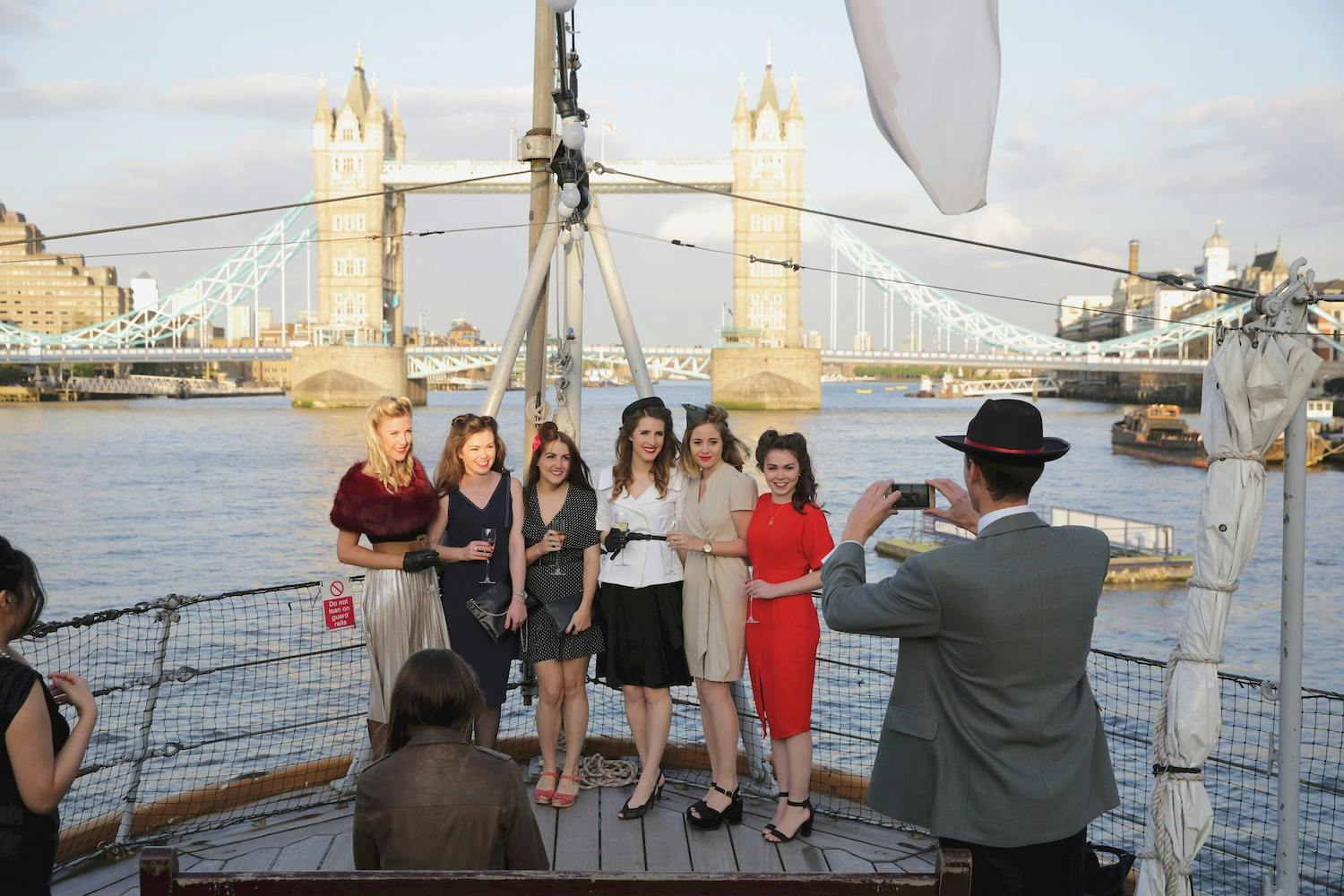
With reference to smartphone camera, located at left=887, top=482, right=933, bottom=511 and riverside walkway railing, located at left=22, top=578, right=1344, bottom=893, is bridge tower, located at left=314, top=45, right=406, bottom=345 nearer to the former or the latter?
riverside walkway railing, located at left=22, top=578, right=1344, bottom=893

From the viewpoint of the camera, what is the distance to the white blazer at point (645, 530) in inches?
142

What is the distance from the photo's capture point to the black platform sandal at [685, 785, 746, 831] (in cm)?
349

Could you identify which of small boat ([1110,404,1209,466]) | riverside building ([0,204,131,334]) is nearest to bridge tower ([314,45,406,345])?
small boat ([1110,404,1209,466])

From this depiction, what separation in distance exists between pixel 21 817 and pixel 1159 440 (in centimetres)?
3735

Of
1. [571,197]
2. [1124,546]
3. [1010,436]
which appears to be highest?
[571,197]

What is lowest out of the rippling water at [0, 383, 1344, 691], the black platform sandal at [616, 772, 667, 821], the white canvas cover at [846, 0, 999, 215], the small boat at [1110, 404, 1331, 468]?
the rippling water at [0, 383, 1344, 691]

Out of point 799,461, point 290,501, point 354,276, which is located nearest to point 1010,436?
point 799,461

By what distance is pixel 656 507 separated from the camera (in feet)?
11.9

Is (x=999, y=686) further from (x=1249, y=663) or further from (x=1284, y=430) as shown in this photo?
(x=1249, y=663)

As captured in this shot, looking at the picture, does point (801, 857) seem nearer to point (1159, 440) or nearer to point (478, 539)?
point (478, 539)

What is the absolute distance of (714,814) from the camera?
11.5ft

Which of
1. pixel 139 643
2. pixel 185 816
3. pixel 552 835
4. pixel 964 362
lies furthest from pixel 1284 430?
pixel 964 362

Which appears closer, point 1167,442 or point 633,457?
point 633,457

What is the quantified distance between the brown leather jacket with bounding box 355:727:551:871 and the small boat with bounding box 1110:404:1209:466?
112ft
